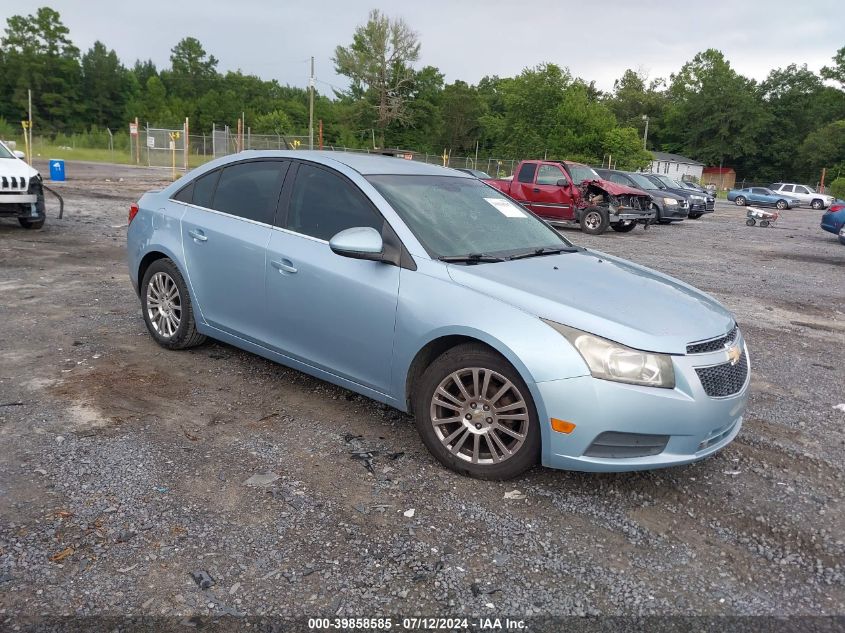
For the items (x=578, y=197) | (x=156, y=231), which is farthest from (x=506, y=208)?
(x=578, y=197)

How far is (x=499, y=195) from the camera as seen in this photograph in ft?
16.4

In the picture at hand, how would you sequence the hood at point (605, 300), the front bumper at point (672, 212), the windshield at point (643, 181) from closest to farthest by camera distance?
the hood at point (605, 300) < the front bumper at point (672, 212) < the windshield at point (643, 181)

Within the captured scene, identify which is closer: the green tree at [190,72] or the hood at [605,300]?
the hood at [605,300]

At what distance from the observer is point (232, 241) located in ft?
15.2

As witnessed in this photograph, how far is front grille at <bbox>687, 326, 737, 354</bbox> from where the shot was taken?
329 centimetres

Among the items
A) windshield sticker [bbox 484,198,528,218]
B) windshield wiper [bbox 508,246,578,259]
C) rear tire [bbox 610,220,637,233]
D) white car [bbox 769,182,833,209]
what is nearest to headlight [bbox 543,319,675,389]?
windshield wiper [bbox 508,246,578,259]

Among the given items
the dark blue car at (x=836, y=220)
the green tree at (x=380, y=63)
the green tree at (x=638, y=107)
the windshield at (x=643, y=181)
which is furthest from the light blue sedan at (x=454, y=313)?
the green tree at (x=638, y=107)

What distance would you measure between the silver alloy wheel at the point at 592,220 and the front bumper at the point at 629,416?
15.3 meters

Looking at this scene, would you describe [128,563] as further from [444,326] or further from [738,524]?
[738,524]

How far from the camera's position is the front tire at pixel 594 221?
17.9m

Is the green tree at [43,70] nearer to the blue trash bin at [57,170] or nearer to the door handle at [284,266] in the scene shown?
the blue trash bin at [57,170]

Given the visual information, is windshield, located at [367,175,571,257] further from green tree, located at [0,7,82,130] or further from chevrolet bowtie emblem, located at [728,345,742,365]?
green tree, located at [0,7,82,130]

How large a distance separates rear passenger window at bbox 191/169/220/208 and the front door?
0.93m

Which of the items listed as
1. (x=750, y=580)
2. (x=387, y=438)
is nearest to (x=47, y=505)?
(x=387, y=438)
